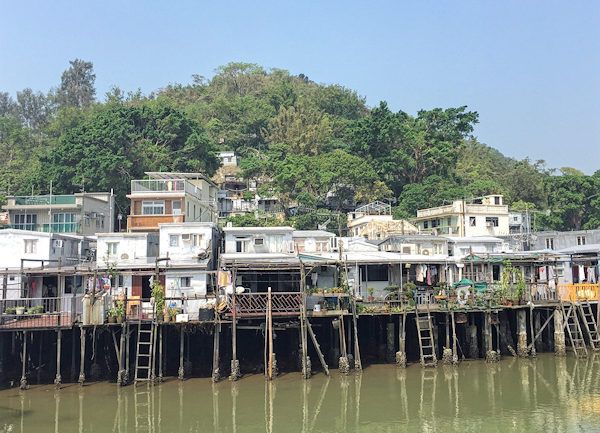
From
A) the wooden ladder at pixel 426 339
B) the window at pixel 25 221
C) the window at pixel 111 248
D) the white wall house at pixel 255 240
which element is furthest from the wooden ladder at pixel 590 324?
the window at pixel 25 221

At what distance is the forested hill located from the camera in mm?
64875

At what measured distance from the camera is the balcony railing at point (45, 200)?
49969mm

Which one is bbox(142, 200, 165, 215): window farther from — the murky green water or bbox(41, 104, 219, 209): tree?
the murky green water

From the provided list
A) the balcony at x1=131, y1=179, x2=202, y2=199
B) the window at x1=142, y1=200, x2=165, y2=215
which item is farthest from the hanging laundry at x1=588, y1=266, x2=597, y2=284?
the window at x1=142, y1=200, x2=165, y2=215

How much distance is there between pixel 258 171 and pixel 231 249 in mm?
36249

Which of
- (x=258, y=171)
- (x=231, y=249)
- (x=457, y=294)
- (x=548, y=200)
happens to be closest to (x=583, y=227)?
(x=548, y=200)

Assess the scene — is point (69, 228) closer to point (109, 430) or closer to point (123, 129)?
point (123, 129)

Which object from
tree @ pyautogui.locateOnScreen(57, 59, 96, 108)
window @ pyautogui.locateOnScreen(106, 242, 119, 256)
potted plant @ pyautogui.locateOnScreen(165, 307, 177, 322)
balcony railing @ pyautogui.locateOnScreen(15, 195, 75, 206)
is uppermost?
tree @ pyautogui.locateOnScreen(57, 59, 96, 108)

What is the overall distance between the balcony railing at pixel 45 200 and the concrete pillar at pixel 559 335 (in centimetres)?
3791

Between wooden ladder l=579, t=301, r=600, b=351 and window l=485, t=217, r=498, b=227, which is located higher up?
window l=485, t=217, r=498, b=227

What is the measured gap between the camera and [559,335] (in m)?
35.2

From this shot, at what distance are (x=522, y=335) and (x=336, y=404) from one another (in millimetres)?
13527

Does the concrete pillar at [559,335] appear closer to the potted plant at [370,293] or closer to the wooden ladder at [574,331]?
the wooden ladder at [574,331]

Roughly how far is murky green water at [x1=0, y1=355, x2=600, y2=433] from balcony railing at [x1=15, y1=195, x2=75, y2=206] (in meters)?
23.1
